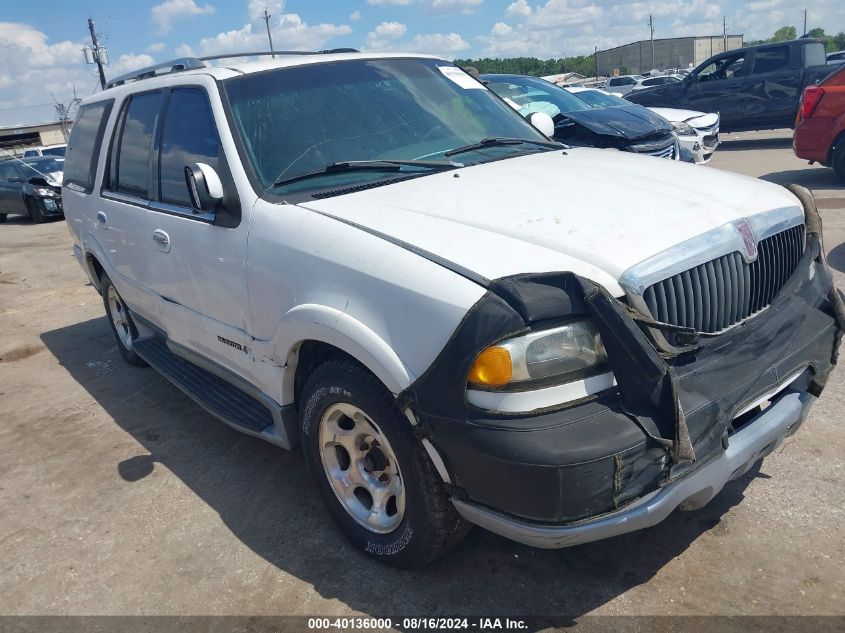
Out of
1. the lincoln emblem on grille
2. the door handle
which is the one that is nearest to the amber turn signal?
the lincoln emblem on grille

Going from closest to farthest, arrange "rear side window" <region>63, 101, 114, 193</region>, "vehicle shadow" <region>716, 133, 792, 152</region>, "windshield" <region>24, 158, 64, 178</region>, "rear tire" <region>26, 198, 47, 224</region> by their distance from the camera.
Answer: "rear side window" <region>63, 101, 114, 193</region> < "vehicle shadow" <region>716, 133, 792, 152</region> < "rear tire" <region>26, 198, 47, 224</region> < "windshield" <region>24, 158, 64, 178</region>

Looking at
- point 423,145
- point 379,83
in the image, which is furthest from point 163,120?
point 423,145

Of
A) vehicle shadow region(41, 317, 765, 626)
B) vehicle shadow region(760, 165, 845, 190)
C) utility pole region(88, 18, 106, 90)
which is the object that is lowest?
vehicle shadow region(760, 165, 845, 190)

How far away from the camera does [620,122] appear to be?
884 cm

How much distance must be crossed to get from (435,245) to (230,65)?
205 centimetres

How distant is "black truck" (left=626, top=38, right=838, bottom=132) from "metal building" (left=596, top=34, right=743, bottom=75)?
72957 mm

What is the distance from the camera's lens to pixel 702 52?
282 feet

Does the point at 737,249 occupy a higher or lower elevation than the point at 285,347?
higher

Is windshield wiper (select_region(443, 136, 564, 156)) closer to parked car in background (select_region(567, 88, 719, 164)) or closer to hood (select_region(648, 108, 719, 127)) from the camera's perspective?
parked car in background (select_region(567, 88, 719, 164))

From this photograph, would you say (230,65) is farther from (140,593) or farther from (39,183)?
(39,183)

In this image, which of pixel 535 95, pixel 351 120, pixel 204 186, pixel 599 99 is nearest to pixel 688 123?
pixel 599 99

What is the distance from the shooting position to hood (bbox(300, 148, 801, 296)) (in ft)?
8.14

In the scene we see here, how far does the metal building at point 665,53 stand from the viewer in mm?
85375

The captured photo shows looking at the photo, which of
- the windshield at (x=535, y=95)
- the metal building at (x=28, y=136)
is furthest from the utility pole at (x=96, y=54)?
the windshield at (x=535, y=95)
